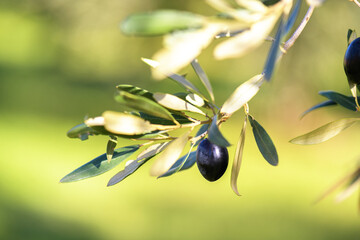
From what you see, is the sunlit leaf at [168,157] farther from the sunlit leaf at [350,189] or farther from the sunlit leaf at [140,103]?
the sunlit leaf at [350,189]

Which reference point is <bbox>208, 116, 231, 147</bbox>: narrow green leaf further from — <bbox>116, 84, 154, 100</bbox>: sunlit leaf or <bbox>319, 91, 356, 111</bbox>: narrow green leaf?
<bbox>319, 91, 356, 111</bbox>: narrow green leaf

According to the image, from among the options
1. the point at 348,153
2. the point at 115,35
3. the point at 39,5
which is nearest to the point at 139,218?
the point at 348,153

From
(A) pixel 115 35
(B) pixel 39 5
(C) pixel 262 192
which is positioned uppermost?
(B) pixel 39 5

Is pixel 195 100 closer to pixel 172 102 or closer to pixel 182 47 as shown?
pixel 172 102

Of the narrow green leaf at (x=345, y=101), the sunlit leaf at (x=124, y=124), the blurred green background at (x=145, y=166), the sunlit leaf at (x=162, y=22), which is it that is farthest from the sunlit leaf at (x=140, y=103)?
the blurred green background at (x=145, y=166)

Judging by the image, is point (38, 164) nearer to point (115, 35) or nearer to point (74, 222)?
point (74, 222)

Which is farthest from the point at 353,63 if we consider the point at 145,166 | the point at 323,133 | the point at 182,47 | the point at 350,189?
the point at 145,166
